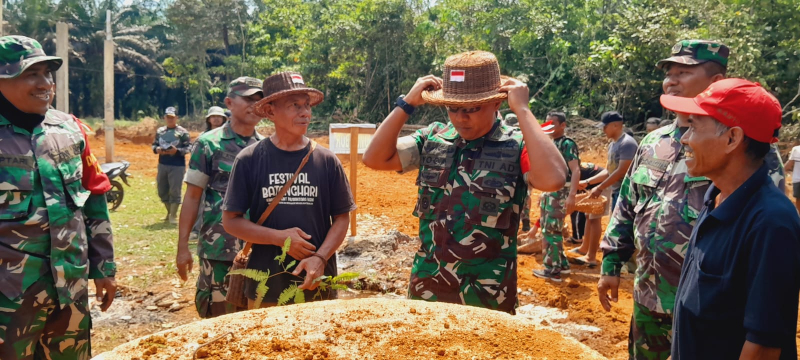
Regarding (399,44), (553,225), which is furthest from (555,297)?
(399,44)

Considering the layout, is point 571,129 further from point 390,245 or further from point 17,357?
point 17,357

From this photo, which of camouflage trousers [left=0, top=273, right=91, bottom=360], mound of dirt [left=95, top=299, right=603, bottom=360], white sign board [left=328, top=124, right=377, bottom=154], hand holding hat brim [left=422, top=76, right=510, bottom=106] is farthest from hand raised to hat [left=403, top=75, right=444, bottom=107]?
white sign board [left=328, top=124, right=377, bottom=154]

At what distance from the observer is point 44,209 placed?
322 centimetres

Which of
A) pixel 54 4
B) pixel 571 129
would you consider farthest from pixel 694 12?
pixel 54 4

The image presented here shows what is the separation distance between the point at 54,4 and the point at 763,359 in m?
42.8

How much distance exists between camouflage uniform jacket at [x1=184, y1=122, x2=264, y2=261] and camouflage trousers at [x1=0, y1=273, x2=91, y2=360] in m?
1.06

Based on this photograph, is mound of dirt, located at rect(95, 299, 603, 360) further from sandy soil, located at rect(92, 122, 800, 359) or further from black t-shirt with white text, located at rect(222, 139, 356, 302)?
black t-shirt with white text, located at rect(222, 139, 356, 302)

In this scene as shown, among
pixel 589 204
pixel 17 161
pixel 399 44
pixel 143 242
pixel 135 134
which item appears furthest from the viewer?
pixel 135 134

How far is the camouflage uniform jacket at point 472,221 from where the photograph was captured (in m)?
3.33

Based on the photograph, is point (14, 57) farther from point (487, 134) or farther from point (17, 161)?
point (487, 134)

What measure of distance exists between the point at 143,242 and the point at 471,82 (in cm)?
765

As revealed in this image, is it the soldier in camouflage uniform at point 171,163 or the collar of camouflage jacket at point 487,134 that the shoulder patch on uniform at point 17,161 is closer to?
the collar of camouflage jacket at point 487,134

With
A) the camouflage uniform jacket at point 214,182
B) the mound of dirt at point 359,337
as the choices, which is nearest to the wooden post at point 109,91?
the camouflage uniform jacket at point 214,182

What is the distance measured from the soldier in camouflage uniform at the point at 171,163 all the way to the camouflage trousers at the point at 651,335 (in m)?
9.11
